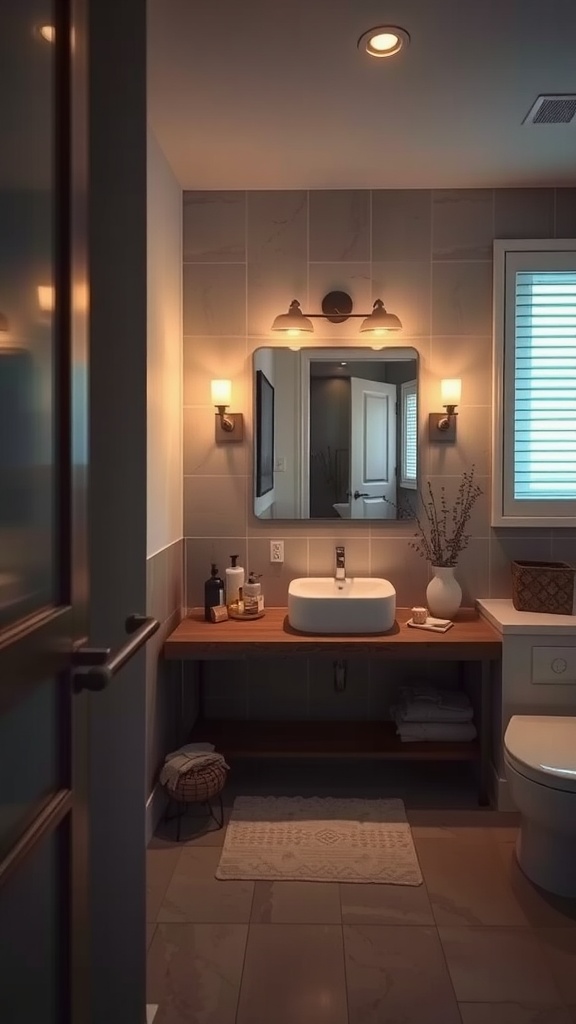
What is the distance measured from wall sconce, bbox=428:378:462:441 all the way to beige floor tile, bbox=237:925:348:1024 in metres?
1.93

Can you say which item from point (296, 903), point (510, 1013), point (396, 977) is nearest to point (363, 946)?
point (396, 977)

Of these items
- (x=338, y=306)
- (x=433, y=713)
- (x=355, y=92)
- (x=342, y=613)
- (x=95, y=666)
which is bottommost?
(x=433, y=713)

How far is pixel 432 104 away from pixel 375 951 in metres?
2.59

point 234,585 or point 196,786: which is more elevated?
point 234,585

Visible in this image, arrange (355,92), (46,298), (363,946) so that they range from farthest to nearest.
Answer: (355,92) < (363,946) < (46,298)

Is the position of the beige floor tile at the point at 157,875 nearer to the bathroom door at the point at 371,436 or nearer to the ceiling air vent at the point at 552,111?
the bathroom door at the point at 371,436

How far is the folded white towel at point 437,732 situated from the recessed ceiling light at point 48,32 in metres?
2.57

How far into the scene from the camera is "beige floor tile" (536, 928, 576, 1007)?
1766mm

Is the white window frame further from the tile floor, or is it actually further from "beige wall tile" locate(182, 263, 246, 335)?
the tile floor

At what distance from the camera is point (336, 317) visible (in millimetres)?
2980

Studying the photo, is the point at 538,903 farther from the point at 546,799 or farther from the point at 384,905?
the point at 384,905

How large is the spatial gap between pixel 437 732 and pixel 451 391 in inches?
55.9

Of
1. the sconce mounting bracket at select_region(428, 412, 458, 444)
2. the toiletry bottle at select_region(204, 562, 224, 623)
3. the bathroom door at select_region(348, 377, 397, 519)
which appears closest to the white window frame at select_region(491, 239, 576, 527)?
the sconce mounting bracket at select_region(428, 412, 458, 444)

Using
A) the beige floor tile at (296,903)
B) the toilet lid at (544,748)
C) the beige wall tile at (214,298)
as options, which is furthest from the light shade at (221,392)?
the beige floor tile at (296,903)
